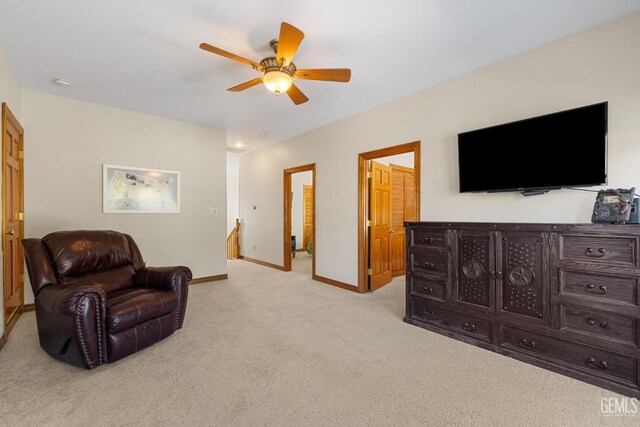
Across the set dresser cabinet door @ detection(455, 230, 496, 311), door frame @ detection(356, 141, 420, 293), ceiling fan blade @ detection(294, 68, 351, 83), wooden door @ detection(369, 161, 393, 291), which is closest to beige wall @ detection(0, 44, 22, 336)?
ceiling fan blade @ detection(294, 68, 351, 83)

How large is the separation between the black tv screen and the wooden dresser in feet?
1.57

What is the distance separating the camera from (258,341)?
2.56 metres

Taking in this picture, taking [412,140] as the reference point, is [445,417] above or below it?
below

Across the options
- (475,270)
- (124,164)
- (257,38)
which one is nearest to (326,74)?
(257,38)

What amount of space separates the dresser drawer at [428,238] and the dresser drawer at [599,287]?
906mm

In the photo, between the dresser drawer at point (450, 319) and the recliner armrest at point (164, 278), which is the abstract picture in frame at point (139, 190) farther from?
the dresser drawer at point (450, 319)

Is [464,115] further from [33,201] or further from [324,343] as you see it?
[33,201]

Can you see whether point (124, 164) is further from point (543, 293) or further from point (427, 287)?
point (543, 293)

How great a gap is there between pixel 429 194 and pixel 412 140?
0.72 metres

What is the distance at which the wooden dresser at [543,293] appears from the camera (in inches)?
73.5

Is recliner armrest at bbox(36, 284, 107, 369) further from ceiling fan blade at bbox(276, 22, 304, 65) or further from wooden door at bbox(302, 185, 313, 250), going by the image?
wooden door at bbox(302, 185, 313, 250)

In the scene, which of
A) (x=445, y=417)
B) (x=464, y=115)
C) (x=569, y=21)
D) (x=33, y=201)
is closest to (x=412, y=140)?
(x=464, y=115)

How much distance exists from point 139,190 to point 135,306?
252cm

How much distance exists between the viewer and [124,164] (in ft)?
13.4
